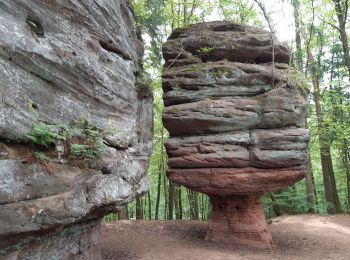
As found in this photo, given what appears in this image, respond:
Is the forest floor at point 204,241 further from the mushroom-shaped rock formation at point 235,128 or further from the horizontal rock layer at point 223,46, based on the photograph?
the horizontal rock layer at point 223,46

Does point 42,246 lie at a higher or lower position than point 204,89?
lower

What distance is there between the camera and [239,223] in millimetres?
10109

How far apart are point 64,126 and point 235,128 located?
5623mm

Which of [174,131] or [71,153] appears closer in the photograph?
[71,153]

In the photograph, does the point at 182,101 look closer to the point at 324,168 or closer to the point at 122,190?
the point at 122,190

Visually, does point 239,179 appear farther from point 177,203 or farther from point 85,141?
point 177,203

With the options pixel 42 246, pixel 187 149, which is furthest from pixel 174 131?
pixel 42 246

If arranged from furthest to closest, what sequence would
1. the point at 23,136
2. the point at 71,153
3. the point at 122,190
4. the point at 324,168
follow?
the point at 324,168 → the point at 122,190 → the point at 71,153 → the point at 23,136

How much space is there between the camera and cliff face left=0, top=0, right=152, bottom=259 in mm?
4785

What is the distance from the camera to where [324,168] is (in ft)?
56.9

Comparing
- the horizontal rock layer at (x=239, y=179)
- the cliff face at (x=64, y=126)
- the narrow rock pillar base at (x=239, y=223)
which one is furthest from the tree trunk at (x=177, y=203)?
the cliff face at (x=64, y=126)

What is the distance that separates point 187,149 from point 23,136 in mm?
5790

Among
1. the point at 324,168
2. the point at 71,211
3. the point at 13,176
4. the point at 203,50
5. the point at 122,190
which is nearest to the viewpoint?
the point at 13,176

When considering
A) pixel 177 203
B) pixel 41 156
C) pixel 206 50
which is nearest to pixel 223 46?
pixel 206 50
